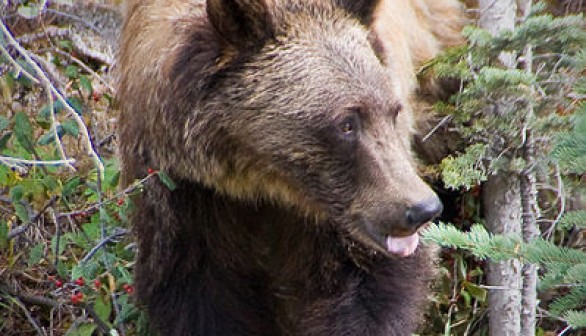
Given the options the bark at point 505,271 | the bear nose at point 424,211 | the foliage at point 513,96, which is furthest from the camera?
the bark at point 505,271

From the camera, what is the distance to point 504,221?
5.66 meters

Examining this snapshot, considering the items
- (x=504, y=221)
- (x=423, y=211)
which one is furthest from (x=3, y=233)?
(x=504, y=221)

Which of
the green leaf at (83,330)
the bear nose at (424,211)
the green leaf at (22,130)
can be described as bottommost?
the green leaf at (83,330)

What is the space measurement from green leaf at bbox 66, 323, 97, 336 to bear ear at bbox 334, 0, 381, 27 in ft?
6.71

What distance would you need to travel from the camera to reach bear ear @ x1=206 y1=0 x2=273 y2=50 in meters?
4.04

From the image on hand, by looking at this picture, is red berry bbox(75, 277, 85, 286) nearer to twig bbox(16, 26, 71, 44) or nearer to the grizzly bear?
the grizzly bear

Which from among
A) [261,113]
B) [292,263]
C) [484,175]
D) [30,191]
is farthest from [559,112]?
[30,191]

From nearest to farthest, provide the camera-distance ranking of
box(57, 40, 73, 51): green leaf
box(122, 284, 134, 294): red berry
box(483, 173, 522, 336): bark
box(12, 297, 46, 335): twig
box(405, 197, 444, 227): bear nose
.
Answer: box(405, 197, 444, 227): bear nose → box(122, 284, 134, 294): red berry → box(12, 297, 46, 335): twig → box(483, 173, 522, 336): bark → box(57, 40, 73, 51): green leaf

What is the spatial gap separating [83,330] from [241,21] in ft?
6.23

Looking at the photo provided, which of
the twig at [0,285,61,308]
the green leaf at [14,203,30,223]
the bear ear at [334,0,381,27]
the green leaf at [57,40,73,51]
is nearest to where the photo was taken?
the bear ear at [334,0,381,27]

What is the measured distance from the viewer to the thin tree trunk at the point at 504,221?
215 inches

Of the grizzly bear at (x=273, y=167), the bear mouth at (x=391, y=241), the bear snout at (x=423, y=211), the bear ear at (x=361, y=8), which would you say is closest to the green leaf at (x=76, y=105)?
the grizzly bear at (x=273, y=167)

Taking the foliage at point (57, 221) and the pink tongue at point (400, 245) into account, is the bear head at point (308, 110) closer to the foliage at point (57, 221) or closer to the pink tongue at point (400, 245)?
the pink tongue at point (400, 245)

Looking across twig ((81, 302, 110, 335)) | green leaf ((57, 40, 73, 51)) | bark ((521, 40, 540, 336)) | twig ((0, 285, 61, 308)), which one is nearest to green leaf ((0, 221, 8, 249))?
twig ((81, 302, 110, 335))
